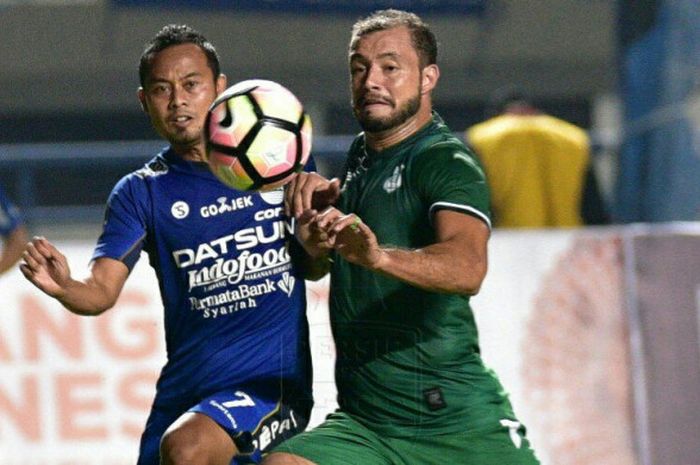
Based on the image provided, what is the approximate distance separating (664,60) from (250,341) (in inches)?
176

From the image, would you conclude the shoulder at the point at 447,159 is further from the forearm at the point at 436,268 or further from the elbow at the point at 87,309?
the elbow at the point at 87,309

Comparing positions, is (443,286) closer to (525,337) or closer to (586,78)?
(525,337)

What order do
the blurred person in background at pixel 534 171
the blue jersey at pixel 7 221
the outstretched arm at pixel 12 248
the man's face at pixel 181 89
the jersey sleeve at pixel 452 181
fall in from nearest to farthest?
the jersey sleeve at pixel 452 181, the man's face at pixel 181 89, the outstretched arm at pixel 12 248, the blue jersey at pixel 7 221, the blurred person in background at pixel 534 171

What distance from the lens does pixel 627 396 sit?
822 cm

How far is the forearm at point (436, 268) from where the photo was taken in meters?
4.15

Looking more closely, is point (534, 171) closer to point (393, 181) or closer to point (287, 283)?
point (287, 283)

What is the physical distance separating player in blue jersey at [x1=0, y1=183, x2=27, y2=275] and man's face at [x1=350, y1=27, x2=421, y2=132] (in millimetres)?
3769

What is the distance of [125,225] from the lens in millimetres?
5098

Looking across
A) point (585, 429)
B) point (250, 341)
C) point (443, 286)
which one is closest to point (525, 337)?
point (585, 429)

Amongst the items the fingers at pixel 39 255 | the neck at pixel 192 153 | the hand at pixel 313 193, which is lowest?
the fingers at pixel 39 255

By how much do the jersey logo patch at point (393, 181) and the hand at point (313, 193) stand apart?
0.50 feet

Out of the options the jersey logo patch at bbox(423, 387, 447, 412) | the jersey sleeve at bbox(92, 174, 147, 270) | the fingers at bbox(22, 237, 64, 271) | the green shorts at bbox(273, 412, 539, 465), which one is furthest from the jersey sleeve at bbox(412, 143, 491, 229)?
the fingers at bbox(22, 237, 64, 271)

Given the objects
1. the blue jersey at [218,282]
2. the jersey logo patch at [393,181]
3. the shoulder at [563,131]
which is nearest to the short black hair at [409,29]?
the jersey logo patch at [393,181]

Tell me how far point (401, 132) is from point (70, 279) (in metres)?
1.16
